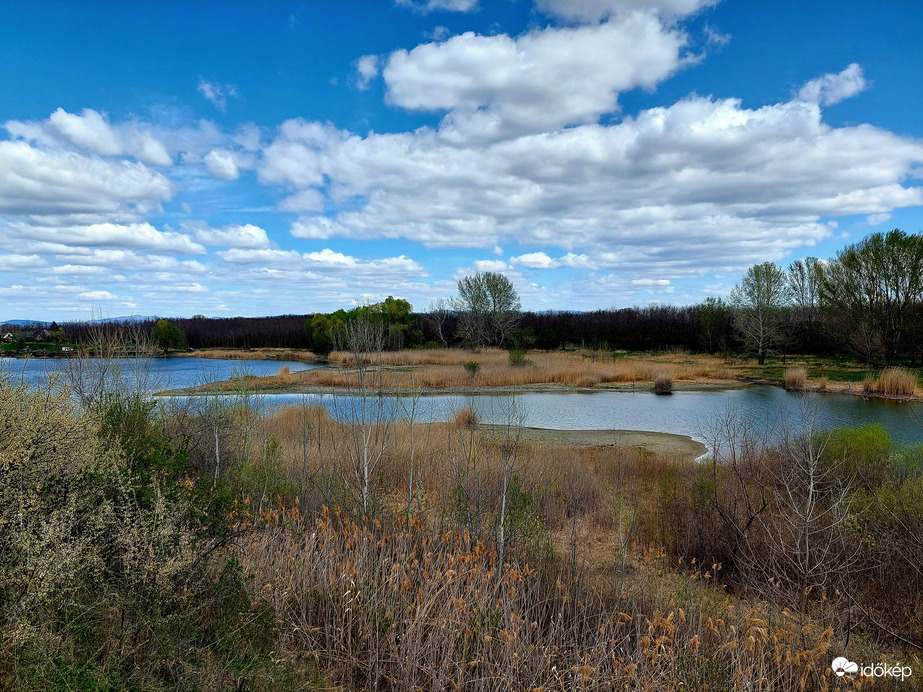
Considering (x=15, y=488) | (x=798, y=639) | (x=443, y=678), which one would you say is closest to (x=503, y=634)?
(x=443, y=678)

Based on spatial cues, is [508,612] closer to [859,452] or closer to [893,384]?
[859,452]

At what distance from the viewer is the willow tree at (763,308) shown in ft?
136

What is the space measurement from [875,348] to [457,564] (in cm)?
3875

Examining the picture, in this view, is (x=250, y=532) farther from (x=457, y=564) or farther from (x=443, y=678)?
(x=443, y=678)

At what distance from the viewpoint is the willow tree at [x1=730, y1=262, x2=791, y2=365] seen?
41562mm

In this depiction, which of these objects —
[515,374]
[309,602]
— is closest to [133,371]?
[309,602]

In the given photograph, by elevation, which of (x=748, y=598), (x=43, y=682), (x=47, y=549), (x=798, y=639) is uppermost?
(x=47, y=549)

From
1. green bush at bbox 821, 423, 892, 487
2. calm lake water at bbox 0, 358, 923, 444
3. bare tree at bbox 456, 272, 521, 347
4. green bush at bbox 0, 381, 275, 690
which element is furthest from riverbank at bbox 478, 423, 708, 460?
bare tree at bbox 456, 272, 521, 347

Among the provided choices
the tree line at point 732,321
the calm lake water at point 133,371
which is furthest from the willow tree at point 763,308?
the calm lake water at point 133,371

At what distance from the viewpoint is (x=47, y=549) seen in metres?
2.82

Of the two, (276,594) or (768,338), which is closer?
(276,594)

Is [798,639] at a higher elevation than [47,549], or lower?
lower

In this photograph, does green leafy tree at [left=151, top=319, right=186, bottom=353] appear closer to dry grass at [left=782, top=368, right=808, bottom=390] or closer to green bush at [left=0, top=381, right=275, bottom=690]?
dry grass at [left=782, top=368, right=808, bottom=390]

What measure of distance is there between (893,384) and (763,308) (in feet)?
53.6
